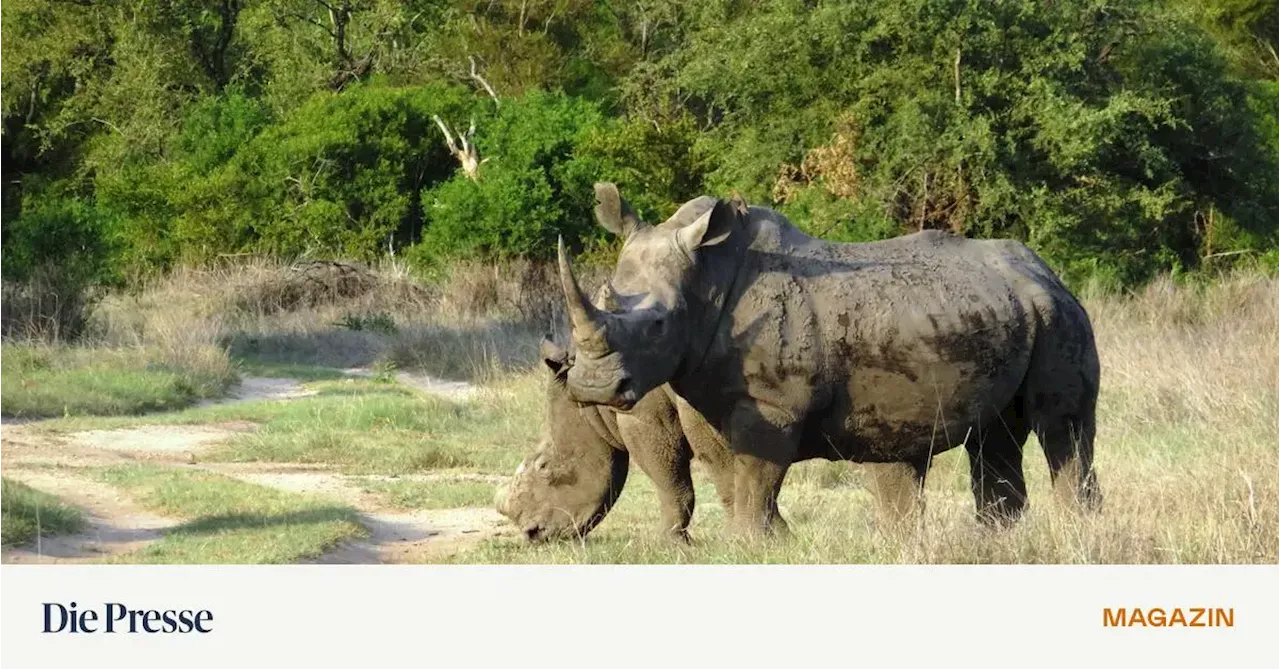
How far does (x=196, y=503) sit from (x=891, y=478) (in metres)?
3.88

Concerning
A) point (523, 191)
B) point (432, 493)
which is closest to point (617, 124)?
point (523, 191)

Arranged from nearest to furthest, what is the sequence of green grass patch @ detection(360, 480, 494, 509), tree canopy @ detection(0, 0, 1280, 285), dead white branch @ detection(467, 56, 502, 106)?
green grass patch @ detection(360, 480, 494, 509), tree canopy @ detection(0, 0, 1280, 285), dead white branch @ detection(467, 56, 502, 106)

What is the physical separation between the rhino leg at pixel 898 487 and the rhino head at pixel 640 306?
120cm

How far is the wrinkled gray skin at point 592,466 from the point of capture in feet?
26.8

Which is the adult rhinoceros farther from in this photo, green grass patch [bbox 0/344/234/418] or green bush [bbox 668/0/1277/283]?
green bush [bbox 668/0/1277/283]

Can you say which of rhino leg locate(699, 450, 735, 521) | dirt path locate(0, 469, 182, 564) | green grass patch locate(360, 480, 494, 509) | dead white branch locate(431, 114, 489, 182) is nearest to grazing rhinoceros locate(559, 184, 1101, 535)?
rhino leg locate(699, 450, 735, 521)

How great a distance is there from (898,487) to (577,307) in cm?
189

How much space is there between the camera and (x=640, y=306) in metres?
7.46

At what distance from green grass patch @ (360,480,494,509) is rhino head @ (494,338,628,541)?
88.3 inches

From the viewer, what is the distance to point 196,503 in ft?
33.7

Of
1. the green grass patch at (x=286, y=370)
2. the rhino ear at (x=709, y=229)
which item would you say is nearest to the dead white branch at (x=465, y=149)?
A: the green grass patch at (x=286, y=370)

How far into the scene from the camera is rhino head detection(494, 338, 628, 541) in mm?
8438

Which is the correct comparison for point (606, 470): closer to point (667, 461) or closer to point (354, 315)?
point (667, 461)

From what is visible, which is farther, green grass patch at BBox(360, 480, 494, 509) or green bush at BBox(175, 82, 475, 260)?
green bush at BBox(175, 82, 475, 260)
